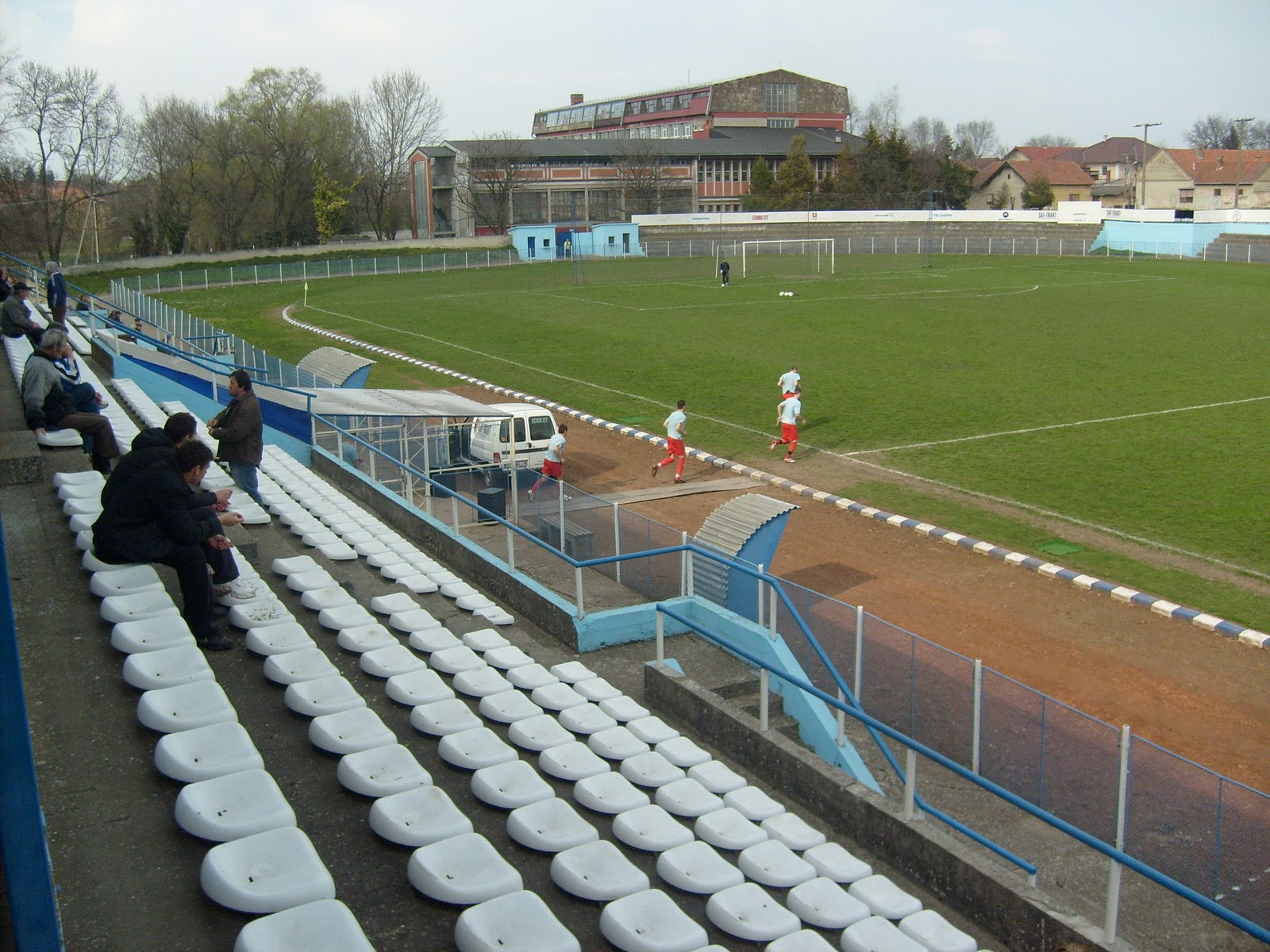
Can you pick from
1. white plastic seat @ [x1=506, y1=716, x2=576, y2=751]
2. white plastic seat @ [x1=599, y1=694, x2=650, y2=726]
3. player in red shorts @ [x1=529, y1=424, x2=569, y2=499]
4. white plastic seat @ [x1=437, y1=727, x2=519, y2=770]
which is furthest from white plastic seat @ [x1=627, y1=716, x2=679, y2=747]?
player in red shorts @ [x1=529, y1=424, x2=569, y2=499]

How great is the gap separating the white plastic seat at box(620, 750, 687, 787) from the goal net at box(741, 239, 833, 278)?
181 ft

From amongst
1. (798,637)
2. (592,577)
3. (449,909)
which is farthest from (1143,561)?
(449,909)

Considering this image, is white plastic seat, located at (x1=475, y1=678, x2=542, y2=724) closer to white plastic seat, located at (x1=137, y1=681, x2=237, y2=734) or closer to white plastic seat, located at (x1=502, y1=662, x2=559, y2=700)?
white plastic seat, located at (x1=502, y1=662, x2=559, y2=700)

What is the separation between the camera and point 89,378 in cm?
1833

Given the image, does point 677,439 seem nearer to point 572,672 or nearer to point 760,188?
point 572,672

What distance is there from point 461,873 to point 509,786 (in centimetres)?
111

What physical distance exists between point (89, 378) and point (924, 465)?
49.2 feet

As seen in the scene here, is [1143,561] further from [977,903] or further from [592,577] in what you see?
[977,903]

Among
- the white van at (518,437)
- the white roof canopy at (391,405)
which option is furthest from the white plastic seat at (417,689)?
the white van at (518,437)

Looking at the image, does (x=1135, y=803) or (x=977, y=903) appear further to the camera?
(x=1135, y=803)

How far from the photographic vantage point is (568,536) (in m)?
13.3

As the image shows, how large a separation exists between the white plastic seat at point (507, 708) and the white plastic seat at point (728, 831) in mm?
1651

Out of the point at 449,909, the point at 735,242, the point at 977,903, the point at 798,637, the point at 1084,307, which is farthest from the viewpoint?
the point at 735,242

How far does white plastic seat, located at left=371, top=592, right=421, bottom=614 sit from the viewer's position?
9969 mm
